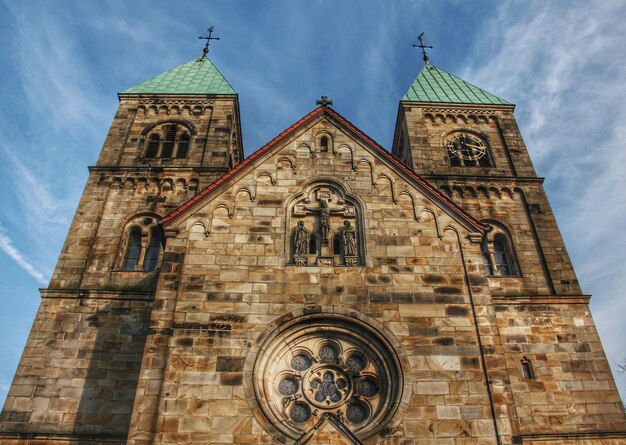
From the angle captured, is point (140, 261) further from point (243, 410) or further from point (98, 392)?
point (243, 410)

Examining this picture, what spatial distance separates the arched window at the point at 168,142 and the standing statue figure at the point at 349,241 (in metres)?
9.81

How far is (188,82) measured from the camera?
77.5 ft

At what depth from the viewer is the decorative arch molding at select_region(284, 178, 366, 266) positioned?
1185 cm

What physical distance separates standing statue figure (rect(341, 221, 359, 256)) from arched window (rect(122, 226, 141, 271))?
7.58 m

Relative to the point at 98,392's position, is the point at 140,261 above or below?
above

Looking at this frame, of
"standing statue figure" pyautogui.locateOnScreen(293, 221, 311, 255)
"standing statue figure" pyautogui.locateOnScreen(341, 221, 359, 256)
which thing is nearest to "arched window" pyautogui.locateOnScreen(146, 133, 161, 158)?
"standing statue figure" pyautogui.locateOnScreen(293, 221, 311, 255)

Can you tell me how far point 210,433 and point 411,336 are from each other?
14.1 feet

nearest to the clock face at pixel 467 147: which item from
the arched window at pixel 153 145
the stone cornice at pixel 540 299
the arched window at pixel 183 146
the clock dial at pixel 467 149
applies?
the clock dial at pixel 467 149

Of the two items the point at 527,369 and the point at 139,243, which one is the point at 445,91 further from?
the point at 139,243

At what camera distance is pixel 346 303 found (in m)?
11.1

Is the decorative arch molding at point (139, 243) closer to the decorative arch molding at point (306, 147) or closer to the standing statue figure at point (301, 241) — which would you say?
the decorative arch molding at point (306, 147)

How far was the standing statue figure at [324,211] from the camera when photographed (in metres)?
12.3

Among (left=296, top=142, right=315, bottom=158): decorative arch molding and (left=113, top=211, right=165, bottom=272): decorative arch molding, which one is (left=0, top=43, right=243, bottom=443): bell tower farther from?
(left=296, top=142, right=315, bottom=158): decorative arch molding

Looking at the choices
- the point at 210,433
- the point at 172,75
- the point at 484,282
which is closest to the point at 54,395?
the point at 210,433
